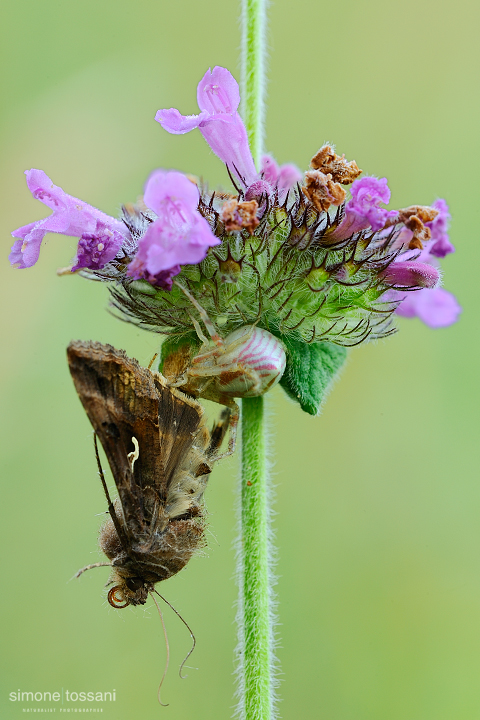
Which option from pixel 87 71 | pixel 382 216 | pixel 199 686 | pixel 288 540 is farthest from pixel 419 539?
pixel 87 71

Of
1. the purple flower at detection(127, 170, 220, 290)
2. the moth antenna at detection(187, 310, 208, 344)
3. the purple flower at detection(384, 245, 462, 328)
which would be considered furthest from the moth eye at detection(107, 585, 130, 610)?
the purple flower at detection(384, 245, 462, 328)

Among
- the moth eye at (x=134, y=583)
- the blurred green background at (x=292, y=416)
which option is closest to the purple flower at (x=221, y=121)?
the moth eye at (x=134, y=583)

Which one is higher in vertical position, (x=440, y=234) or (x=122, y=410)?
(x=440, y=234)

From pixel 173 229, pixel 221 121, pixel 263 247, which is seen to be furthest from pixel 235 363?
pixel 221 121

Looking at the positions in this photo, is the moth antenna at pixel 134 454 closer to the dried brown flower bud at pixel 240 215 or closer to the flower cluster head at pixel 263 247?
the flower cluster head at pixel 263 247

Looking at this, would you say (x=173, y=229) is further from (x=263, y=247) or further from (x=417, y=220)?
(x=417, y=220)

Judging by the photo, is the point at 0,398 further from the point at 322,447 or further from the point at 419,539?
the point at 419,539
